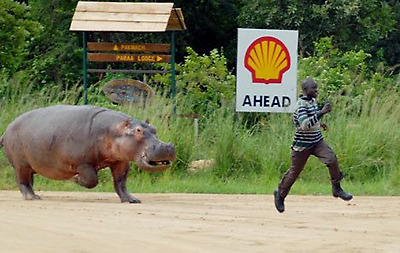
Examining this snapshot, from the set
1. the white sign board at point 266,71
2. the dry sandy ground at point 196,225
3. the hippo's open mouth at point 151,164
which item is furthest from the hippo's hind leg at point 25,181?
the white sign board at point 266,71

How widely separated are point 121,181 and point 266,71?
591 centimetres

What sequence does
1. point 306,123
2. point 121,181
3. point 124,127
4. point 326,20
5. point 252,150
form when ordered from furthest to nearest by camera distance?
point 326,20 < point 252,150 < point 121,181 < point 124,127 < point 306,123

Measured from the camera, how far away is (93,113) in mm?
14094

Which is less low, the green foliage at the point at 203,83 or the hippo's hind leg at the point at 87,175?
the green foliage at the point at 203,83

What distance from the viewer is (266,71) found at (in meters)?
19.3

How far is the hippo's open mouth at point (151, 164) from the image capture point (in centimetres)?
1344

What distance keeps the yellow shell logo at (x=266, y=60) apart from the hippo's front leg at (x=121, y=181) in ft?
18.3

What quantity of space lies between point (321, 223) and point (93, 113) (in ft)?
13.0

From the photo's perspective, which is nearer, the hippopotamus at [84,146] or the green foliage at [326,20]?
the hippopotamus at [84,146]

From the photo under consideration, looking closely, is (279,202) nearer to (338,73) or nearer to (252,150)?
(252,150)

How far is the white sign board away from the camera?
19250 millimetres

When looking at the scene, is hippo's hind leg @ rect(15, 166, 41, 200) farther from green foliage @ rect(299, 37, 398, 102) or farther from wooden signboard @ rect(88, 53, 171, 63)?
green foliage @ rect(299, 37, 398, 102)

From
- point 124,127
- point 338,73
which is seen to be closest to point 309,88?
point 124,127

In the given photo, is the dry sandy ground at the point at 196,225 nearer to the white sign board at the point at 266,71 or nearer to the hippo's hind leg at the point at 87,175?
the hippo's hind leg at the point at 87,175
